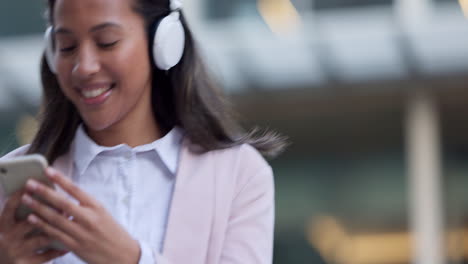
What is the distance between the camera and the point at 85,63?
2.09 m

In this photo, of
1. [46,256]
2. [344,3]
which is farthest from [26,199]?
[344,3]

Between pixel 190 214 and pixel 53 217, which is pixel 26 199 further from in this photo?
pixel 190 214

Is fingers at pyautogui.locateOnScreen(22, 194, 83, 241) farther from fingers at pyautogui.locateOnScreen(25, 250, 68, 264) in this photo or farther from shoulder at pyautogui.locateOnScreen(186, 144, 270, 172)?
shoulder at pyautogui.locateOnScreen(186, 144, 270, 172)

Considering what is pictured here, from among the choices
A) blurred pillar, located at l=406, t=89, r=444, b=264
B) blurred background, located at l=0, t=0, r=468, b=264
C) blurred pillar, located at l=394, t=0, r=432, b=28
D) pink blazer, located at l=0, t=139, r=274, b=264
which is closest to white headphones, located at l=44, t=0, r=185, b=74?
pink blazer, located at l=0, t=139, r=274, b=264

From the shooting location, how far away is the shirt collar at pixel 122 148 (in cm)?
229

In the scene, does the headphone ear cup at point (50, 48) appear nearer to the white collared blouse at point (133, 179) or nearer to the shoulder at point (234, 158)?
the white collared blouse at point (133, 179)

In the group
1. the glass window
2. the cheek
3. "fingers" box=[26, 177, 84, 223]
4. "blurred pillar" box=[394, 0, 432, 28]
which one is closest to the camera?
"fingers" box=[26, 177, 84, 223]

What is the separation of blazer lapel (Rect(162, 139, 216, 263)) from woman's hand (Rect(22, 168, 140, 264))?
0.70 feet

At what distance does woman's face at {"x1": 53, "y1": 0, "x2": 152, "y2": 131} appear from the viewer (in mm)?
2107

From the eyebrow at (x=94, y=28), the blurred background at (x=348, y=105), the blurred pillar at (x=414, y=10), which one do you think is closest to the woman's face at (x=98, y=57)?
the eyebrow at (x=94, y=28)

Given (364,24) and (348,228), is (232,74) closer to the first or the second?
(364,24)

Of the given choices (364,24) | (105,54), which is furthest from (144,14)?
(364,24)

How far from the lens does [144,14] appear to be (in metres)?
2.26

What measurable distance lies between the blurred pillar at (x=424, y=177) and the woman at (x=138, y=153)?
33.9ft
